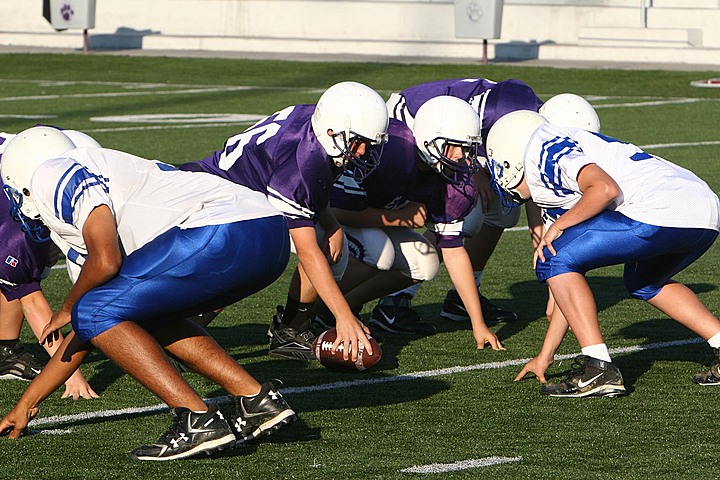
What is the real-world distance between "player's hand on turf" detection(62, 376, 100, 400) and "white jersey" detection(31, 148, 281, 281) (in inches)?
34.0

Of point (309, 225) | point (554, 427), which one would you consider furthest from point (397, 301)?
point (554, 427)

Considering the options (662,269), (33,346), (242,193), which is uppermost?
(242,193)

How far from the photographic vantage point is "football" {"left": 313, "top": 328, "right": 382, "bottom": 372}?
5.29 metres

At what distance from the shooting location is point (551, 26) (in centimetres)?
2612

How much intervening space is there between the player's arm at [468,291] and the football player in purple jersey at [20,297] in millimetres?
1693

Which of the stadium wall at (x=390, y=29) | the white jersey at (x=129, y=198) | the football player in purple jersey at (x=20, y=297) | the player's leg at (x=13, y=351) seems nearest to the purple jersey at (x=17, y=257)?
the football player in purple jersey at (x=20, y=297)

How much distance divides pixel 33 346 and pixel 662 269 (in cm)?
275

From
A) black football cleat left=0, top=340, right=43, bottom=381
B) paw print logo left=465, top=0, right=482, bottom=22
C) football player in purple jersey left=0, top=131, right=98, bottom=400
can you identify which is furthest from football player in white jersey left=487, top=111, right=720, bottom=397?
paw print logo left=465, top=0, right=482, bottom=22

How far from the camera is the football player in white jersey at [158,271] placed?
4.32 m

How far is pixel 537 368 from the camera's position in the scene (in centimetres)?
543

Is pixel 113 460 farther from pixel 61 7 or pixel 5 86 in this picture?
pixel 61 7

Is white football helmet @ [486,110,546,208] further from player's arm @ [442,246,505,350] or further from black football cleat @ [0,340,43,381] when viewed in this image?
black football cleat @ [0,340,43,381]

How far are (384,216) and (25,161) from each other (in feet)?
A: 6.94

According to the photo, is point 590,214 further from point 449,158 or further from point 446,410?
point 449,158
